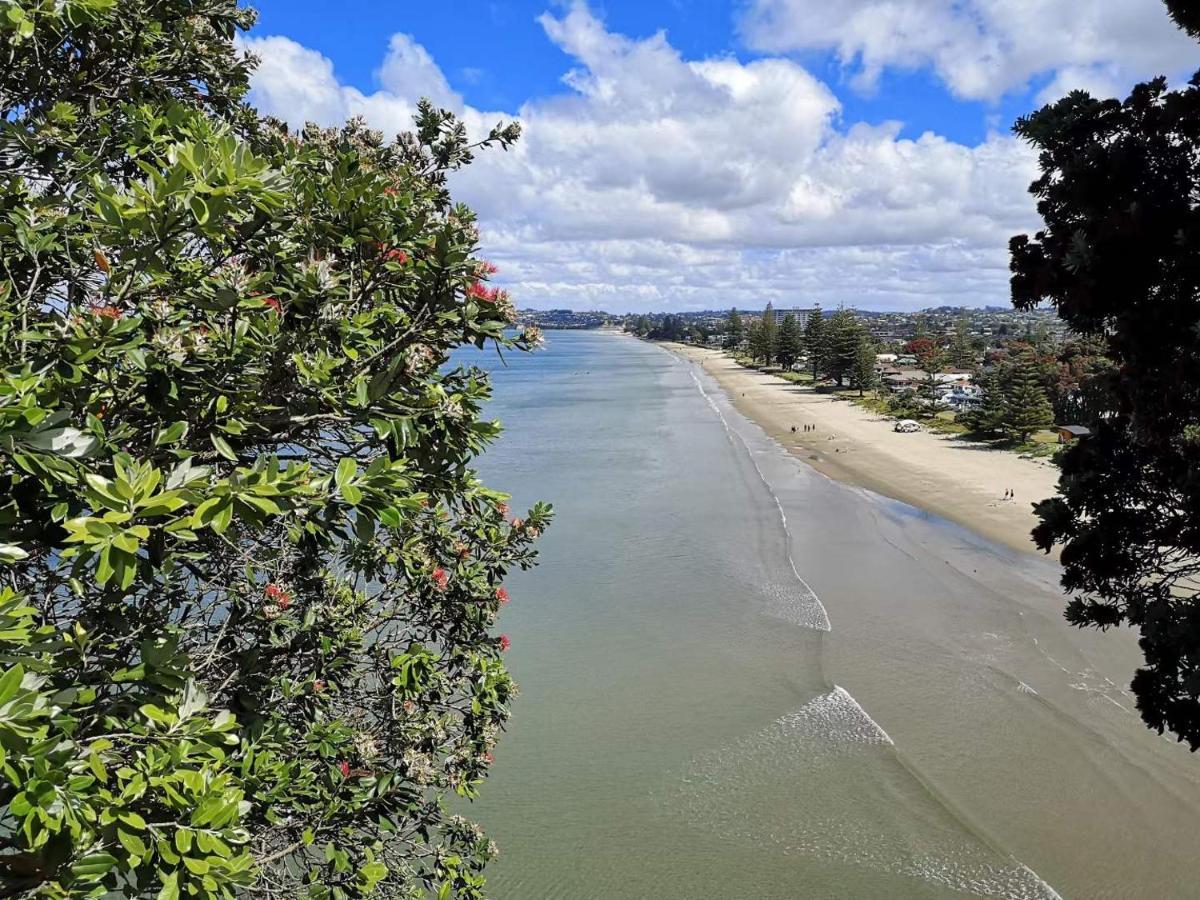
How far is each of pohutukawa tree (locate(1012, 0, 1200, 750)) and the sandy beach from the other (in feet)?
53.9

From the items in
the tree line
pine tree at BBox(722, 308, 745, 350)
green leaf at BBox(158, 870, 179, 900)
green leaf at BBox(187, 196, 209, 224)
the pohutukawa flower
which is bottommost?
green leaf at BBox(158, 870, 179, 900)

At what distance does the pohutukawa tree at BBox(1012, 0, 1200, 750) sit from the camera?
4.89 meters

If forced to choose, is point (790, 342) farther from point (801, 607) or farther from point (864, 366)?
point (801, 607)

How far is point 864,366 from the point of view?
7538cm

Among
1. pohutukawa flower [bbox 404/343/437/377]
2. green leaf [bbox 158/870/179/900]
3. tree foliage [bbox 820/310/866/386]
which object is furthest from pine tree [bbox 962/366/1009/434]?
green leaf [bbox 158/870/179/900]

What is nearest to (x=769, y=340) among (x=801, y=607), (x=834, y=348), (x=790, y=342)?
(x=790, y=342)

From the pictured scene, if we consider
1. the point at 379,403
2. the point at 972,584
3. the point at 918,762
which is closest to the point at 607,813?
the point at 918,762

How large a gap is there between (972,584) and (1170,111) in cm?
1853

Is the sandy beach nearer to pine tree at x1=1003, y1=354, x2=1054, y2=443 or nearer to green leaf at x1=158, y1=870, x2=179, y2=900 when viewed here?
pine tree at x1=1003, y1=354, x2=1054, y2=443

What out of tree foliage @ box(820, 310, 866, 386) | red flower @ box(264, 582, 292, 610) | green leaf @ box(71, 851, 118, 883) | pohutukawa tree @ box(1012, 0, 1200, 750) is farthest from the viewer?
tree foliage @ box(820, 310, 866, 386)

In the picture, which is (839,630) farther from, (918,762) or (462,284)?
(462,284)

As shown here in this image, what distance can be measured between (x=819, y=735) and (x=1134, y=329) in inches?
416

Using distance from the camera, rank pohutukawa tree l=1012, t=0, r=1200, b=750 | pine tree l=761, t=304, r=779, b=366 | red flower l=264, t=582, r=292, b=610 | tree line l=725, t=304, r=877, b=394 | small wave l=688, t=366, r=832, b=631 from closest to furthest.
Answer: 1. red flower l=264, t=582, r=292, b=610
2. pohutukawa tree l=1012, t=0, r=1200, b=750
3. small wave l=688, t=366, r=832, b=631
4. tree line l=725, t=304, r=877, b=394
5. pine tree l=761, t=304, r=779, b=366

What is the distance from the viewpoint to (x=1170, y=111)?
5199mm
